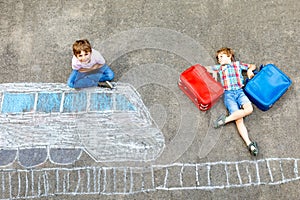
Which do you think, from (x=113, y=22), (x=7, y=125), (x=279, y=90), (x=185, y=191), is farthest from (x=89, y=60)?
(x=279, y=90)

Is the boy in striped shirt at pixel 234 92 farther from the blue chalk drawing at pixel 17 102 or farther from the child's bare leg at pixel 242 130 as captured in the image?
the blue chalk drawing at pixel 17 102

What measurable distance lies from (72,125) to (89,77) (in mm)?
445

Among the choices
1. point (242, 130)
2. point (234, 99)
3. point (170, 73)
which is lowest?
point (242, 130)

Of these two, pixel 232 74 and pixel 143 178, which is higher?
pixel 232 74

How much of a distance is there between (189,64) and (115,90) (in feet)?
2.36

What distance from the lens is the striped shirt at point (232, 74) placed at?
307 centimetres

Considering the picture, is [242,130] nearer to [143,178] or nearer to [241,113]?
[241,113]

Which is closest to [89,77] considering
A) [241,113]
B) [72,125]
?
[72,125]

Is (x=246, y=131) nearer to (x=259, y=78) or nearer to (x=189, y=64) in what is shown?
(x=259, y=78)

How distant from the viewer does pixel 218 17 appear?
3438mm

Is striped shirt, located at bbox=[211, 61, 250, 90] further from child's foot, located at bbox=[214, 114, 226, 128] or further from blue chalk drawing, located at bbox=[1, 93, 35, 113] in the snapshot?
blue chalk drawing, located at bbox=[1, 93, 35, 113]

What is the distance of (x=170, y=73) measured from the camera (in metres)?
3.26

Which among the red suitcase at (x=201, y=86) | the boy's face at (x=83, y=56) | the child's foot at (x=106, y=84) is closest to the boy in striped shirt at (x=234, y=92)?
the red suitcase at (x=201, y=86)

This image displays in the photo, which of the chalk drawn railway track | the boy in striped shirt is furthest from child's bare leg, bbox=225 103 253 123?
the chalk drawn railway track
